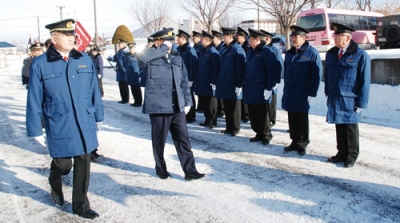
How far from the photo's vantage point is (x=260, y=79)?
602cm

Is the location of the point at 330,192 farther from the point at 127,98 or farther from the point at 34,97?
the point at 127,98

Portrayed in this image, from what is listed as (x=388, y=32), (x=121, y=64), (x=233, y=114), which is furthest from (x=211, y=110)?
(x=388, y=32)

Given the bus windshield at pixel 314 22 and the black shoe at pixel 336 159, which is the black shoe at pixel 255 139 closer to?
the black shoe at pixel 336 159

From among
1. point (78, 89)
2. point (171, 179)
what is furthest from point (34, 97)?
point (171, 179)

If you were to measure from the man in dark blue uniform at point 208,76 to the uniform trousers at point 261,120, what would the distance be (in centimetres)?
129

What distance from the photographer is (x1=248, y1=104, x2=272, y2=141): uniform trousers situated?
6.00m

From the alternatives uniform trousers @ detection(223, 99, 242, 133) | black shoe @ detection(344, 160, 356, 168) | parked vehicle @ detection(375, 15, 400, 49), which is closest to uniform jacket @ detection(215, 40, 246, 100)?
uniform trousers @ detection(223, 99, 242, 133)

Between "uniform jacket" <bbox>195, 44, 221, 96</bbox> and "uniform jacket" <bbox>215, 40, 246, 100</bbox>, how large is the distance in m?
0.48

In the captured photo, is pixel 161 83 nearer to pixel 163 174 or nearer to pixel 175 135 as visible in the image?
pixel 175 135

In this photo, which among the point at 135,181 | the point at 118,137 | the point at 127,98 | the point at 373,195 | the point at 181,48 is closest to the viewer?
the point at 373,195

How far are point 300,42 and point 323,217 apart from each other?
111 inches

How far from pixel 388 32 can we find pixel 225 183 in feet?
48.6

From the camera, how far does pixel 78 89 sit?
339 centimetres

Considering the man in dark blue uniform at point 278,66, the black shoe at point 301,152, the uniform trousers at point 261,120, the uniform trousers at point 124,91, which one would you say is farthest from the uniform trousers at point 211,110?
the uniform trousers at point 124,91
